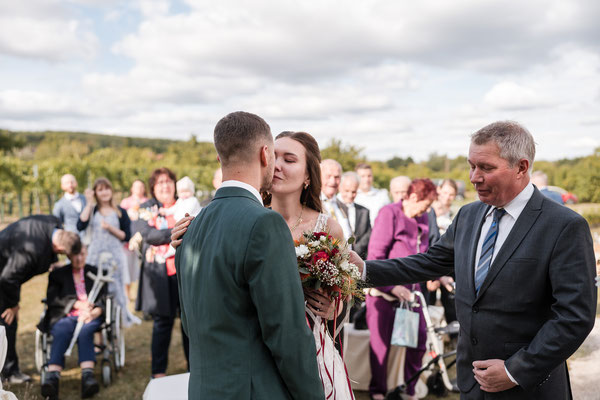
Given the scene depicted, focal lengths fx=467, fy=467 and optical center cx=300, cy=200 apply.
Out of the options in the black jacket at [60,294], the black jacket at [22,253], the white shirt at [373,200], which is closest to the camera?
the black jacket at [22,253]

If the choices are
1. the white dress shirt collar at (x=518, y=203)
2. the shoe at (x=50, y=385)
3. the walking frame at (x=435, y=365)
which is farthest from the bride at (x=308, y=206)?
the shoe at (x=50, y=385)

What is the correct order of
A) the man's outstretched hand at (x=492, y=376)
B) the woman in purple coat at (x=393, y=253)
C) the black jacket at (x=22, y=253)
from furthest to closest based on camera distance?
the black jacket at (x=22, y=253), the woman in purple coat at (x=393, y=253), the man's outstretched hand at (x=492, y=376)

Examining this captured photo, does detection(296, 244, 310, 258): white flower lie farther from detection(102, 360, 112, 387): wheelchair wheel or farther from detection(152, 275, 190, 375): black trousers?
detection(102, 360, 112, 387): wheelchair wheel

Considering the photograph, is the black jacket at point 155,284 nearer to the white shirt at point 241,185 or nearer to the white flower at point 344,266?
the white flower at point 344,266

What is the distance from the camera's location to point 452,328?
540cm

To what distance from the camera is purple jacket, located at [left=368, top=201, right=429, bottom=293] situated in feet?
17.2

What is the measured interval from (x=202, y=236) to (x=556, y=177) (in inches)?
1052

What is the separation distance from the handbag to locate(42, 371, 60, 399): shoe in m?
3.86

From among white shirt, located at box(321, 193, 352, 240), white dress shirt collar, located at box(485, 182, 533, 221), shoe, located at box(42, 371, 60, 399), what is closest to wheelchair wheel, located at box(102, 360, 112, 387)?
shoe, located at box(42, 371, 60, 399)

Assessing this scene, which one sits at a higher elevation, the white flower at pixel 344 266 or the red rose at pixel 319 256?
the red rose at pixel 319 256

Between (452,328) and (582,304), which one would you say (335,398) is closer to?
(582,304)

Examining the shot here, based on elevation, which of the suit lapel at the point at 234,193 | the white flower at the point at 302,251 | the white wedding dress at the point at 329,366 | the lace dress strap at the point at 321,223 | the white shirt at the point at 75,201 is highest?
the suit lapel at the point at 234,193

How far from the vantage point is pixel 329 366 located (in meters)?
2.53

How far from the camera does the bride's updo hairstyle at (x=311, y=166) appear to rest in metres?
3.16
